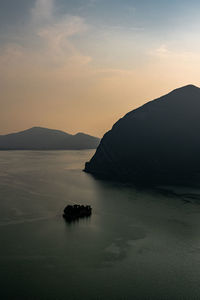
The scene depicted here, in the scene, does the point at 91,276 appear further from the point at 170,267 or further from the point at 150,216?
the point at 150,216

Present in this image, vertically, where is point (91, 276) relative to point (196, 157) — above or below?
below

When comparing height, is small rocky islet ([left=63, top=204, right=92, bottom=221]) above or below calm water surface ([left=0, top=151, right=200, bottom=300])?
above

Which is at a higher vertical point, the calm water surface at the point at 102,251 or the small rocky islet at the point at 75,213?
the small rocky islet at the point at 75,213

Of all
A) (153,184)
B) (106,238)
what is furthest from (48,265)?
(153,184)

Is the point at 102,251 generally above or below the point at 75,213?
below

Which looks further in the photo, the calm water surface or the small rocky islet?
the small rocky islet

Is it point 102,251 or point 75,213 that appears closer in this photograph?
point 102,251

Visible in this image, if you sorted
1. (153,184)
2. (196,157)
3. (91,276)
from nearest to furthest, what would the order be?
(91,276), (153,184), (196,157)

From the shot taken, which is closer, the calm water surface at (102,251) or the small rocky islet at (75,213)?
the calm water surface at (102,251)
